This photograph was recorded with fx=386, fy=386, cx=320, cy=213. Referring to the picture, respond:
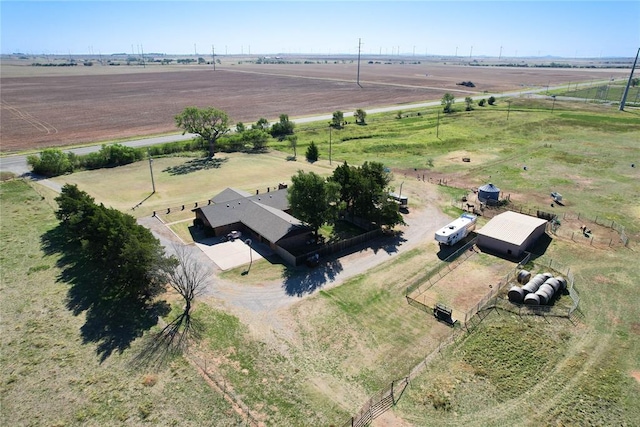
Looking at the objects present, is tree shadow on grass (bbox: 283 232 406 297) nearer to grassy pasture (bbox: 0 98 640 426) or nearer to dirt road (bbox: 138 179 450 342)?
dirt road (bbox: 138 179 450 342)

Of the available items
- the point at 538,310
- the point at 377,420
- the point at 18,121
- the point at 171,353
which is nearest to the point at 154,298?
the point at 171,353

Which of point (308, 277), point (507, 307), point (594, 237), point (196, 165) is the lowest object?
point (308, 277)

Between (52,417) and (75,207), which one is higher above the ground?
(75,207)

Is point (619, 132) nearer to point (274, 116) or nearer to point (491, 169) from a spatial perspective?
point (491, 169)

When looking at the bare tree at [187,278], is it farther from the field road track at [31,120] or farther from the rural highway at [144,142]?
the field road track at [31,120]

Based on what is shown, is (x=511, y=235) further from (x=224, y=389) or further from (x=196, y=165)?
(x=196, y=165)

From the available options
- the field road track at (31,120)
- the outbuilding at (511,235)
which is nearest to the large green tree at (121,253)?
the outbuilding at (511,235)

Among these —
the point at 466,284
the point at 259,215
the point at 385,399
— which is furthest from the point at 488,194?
the point at 385,399

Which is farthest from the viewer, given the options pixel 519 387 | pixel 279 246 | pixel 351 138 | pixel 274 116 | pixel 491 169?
pixel 274 116
